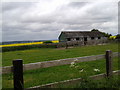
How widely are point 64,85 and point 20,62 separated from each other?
1.35 meters

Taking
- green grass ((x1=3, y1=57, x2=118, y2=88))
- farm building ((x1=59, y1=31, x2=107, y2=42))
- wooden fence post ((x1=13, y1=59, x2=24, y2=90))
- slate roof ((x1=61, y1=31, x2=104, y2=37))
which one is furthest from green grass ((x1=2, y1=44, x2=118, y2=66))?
slate roof ((x1=61, y1=31, x2=104, y2=37))

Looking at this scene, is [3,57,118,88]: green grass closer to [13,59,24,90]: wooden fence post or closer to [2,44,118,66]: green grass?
[13,59,24,90]: wooden fence post

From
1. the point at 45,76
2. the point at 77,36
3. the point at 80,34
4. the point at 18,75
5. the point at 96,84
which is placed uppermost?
the point at 80,34

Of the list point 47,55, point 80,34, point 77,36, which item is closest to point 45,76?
point 47,55

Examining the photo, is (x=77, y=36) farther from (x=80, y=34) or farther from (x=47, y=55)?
(x=47, y=55)

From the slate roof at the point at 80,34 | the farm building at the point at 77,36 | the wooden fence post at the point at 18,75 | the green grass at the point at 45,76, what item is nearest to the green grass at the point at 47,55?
the green grass at the point at 45,76

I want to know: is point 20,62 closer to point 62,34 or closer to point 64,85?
point 64,85

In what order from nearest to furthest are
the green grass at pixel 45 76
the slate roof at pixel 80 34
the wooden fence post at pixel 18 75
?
the wooden fence post at pixel 18 75, the green grass at pixel 45 76, the slate roof at pixel 80 34

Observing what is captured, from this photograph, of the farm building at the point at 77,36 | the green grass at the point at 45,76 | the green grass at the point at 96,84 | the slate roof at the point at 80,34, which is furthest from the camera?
the slate roof at the point at 80,34

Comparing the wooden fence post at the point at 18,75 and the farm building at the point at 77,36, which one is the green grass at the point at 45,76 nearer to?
the wooden fence post at the point at 18,75

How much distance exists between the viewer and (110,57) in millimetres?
5094

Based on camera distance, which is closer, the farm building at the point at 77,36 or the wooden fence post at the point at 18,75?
the wooden fence post at the point at 18,75

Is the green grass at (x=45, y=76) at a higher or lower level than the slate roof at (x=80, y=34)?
lower

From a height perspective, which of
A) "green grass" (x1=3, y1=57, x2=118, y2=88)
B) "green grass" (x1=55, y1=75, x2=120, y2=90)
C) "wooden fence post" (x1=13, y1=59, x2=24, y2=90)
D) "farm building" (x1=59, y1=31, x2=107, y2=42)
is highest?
"farm building" (x1=59, y1=31, x2=107, y2=42)
